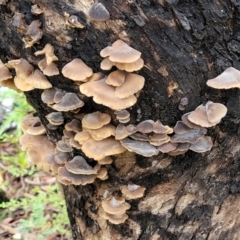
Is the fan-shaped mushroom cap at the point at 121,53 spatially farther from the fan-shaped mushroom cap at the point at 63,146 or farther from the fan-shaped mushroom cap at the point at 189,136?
the fan-shaped mushroom cap at the point at 63,146

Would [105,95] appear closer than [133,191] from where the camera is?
Yes

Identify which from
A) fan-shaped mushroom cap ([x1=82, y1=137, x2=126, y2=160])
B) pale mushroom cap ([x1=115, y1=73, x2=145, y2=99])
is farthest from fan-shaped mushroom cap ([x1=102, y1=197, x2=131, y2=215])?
pale mushroom cap ([x1=115, y1=73, x2=145, y2=99])

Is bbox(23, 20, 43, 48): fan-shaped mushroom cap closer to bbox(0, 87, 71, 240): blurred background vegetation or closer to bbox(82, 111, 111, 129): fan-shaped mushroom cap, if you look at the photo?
bbox(82, 111, 111, 129): fan-shaped mushroom cap

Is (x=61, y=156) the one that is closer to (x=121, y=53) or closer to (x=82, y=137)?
(x=82, y=137)

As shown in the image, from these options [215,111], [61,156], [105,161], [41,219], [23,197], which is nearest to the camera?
[215,111]

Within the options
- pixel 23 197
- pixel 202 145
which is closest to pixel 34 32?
pixel 202 145

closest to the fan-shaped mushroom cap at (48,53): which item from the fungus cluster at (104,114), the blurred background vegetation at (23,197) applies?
the fungus cluster at (104,114)
